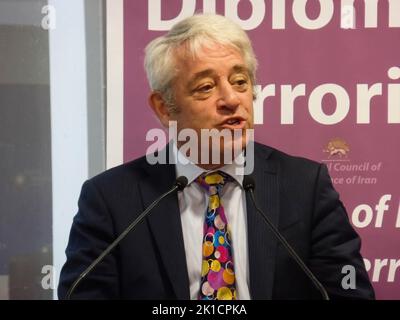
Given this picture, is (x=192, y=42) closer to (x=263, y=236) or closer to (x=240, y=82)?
(x=240, y=82)

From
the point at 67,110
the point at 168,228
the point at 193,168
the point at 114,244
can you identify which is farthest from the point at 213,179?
the point at 67,110

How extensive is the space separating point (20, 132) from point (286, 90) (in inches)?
38.5

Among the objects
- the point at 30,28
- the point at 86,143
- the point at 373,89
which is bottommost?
the point at 86,143

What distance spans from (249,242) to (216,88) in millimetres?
397

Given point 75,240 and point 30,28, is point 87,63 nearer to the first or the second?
point 30,28

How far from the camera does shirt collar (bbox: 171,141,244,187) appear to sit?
149 cm

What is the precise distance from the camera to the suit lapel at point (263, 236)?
53.5 inches

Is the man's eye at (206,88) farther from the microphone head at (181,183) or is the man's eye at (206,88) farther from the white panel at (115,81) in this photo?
the white panel at (115,81)

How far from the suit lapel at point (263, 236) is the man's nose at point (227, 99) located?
0.18 metres

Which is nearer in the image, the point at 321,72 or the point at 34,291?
the point at 321,72

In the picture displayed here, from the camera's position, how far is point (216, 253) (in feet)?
4.55
